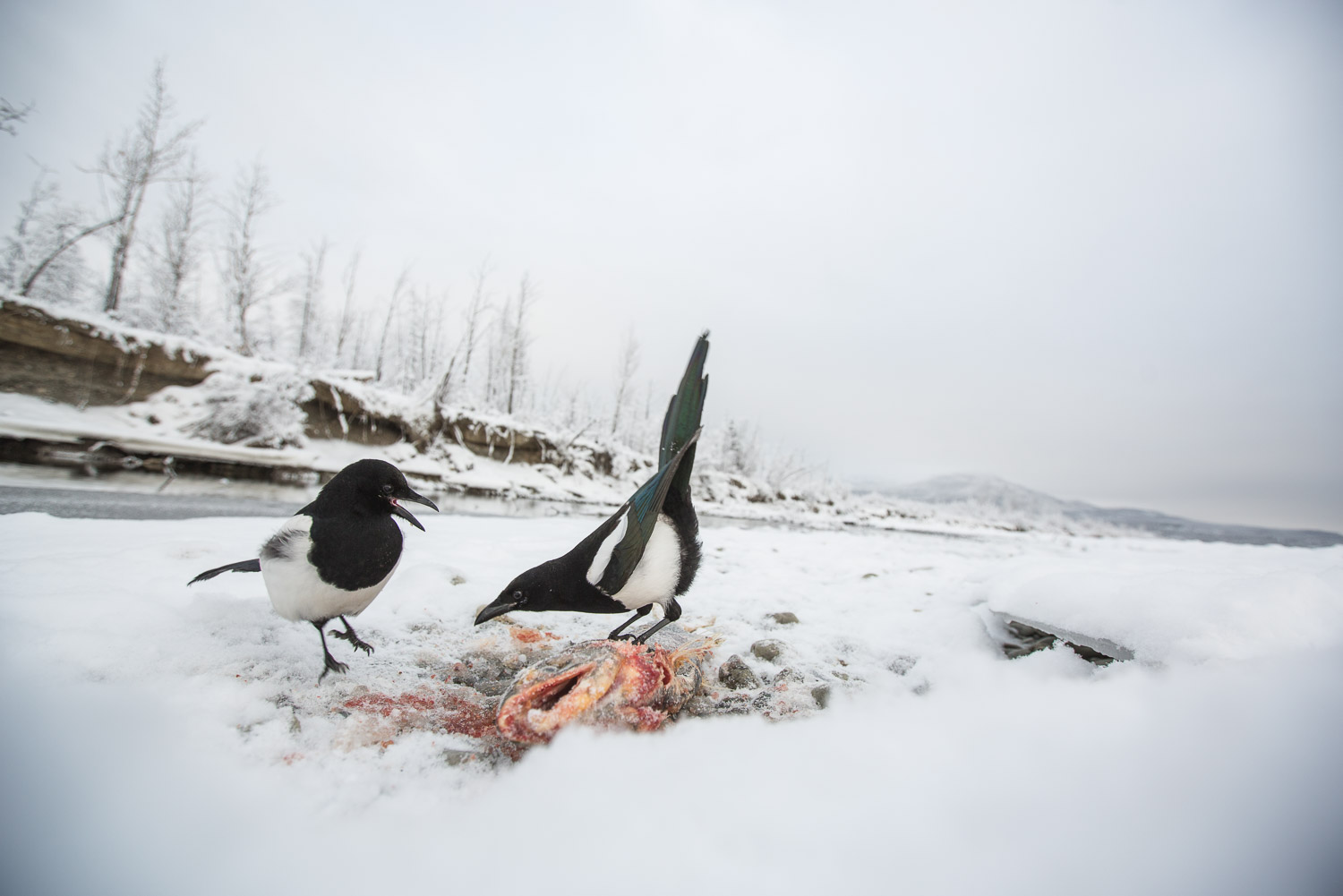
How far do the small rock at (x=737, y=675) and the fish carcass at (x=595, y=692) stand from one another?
201 mm

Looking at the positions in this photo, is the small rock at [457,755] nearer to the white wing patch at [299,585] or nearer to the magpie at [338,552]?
the magpie at [338,552]

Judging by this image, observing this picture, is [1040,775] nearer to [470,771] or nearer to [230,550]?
[470,771]

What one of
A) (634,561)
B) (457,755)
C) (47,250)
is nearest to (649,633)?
(634,561)

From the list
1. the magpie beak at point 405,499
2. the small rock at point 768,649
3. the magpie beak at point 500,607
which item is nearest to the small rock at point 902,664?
the small rock at point 768,649

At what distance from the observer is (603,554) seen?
2.11m

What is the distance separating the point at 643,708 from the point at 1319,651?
1.85 meters

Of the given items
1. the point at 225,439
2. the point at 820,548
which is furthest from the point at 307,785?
the point at 225,439

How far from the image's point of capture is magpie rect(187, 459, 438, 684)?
70.2 inches

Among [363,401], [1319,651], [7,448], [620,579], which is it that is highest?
[363,401]

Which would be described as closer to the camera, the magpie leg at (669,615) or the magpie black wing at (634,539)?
the magpie black wing at (634,539)

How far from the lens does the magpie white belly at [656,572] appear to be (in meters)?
2.12

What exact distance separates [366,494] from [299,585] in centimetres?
41

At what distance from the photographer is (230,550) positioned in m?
2.80

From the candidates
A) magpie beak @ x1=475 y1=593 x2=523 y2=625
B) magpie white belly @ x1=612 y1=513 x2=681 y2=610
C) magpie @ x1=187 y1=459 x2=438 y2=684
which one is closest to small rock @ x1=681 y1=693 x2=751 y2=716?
magpie white belly @ x1=612 y1=513 x2=681 y2=610
